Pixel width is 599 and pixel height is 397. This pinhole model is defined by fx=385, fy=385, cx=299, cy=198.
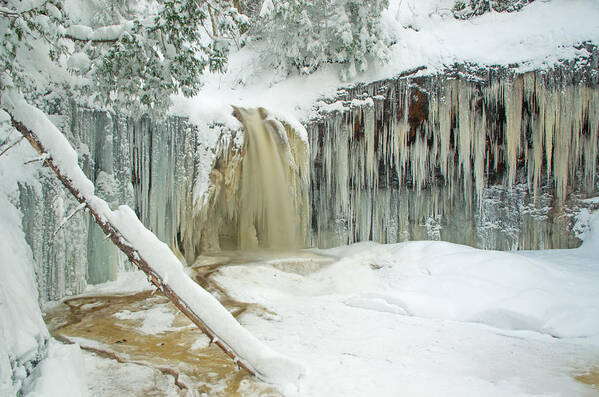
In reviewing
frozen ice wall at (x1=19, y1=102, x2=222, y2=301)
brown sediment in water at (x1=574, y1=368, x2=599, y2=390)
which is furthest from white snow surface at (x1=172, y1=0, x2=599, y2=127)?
brown sediment in water at (x1=574, y1=368, x2=599, y2=390)

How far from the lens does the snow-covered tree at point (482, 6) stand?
9.05 meters

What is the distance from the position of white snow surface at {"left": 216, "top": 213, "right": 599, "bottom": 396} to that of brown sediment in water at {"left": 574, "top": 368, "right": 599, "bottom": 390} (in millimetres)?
72

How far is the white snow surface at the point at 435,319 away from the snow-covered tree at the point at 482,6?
5446 mm

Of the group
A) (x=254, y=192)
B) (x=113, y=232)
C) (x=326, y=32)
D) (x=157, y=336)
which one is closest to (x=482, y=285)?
(x=157, y=336)

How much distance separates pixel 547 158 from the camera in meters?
7.64

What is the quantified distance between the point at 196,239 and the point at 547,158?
7057mm

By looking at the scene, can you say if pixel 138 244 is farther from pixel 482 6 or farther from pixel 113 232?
pixel 482 6

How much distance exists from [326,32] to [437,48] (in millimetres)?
2579

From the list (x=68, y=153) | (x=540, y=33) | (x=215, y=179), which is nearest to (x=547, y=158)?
(x=540, y=33)

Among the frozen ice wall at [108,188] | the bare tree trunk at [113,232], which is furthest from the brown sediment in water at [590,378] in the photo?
the frozen ice wall at [108,188]

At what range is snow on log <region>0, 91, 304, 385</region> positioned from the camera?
9.58 ft

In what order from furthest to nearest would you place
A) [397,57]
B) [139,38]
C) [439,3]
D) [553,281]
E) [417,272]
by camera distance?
[439,3] < [397,57] < [417,272] < [553,281] < [139,38]

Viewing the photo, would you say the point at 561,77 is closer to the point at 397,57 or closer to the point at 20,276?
the point at 397,57

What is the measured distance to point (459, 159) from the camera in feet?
26.6
